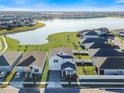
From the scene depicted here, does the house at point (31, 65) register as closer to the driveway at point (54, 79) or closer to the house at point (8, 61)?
the house at point (8, 61)

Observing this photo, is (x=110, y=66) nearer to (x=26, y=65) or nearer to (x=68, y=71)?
(x=68, y=71)

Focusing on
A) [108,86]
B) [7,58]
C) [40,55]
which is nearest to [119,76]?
[108,86]

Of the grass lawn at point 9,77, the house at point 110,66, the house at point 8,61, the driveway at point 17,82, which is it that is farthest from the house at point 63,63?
the house at point 8,61

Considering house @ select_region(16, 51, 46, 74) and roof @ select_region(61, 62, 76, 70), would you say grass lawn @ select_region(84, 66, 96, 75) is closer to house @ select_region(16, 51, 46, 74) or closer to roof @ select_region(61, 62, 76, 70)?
roof @ select_region(61, 62, 76, 70)

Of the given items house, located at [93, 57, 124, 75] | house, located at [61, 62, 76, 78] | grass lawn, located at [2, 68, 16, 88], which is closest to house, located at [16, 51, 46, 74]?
grass lawn, located at [2, 68, 16, 88]

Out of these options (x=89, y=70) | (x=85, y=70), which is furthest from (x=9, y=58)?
(x=89, y=70)

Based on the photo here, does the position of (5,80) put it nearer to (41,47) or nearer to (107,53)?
(107,53)
